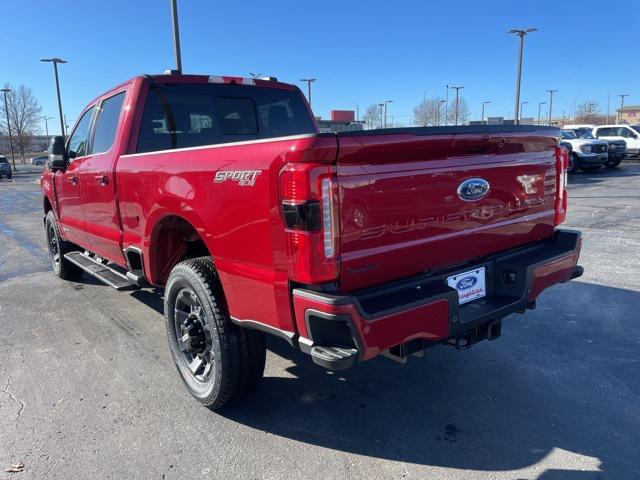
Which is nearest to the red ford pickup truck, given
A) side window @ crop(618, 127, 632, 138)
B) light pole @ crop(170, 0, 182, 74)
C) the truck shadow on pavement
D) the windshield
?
the truck shadow on pavement

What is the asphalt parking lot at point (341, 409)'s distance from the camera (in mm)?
2695

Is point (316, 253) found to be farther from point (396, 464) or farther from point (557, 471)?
point (557, 471)

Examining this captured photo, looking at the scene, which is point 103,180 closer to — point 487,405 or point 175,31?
point 487,405

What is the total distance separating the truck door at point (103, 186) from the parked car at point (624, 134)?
Result: 86.9 ft

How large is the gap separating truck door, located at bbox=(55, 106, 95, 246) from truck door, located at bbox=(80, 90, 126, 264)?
0.64 feet

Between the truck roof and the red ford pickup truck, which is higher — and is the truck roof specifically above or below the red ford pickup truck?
above

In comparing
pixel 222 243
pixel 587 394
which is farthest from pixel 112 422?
pixel 587 394

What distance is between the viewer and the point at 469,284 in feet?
9.61

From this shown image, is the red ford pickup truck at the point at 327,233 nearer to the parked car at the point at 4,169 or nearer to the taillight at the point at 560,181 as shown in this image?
the taillight at the point at 560,181

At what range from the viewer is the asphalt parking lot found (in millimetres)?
2695

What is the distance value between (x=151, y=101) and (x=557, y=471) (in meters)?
3.83

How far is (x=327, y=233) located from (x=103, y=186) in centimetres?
281

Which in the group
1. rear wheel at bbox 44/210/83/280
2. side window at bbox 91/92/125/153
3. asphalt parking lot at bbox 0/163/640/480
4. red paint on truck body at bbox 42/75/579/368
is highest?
side window at bbox 91/92/125/153

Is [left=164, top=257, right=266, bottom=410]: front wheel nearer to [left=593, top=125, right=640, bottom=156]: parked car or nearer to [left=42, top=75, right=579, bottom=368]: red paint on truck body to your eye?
[left=42, top=75, right=579, bottom=368]: red paint on truck body
